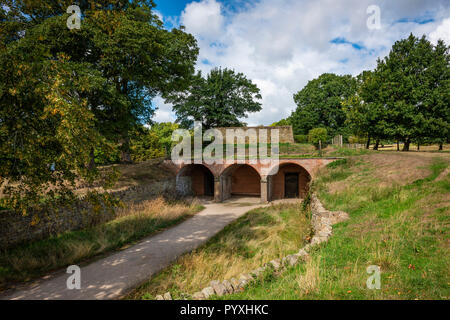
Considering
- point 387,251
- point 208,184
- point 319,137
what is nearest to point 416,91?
point 319,137

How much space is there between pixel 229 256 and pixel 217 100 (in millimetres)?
25379

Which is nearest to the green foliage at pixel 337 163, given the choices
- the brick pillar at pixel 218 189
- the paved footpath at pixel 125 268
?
the brick pillar at pixel 218 189

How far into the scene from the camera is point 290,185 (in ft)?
72.2

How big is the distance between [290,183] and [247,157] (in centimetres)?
592

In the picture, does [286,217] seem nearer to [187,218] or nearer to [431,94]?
[187,218]

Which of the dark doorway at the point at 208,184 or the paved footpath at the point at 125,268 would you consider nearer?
the paved footpath at the point at 125,268

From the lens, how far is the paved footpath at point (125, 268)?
5.84 meters

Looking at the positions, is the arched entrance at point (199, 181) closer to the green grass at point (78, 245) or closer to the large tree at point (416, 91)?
the green grass at point (78, 245)

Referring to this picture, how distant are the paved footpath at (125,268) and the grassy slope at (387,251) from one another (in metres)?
3.82

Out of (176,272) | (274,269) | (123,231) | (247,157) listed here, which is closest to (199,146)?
(247,157)

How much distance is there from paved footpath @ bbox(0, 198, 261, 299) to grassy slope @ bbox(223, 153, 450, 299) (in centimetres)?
382

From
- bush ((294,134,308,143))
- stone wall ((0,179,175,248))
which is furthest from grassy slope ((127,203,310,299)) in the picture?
bush ((294,134,308,143))

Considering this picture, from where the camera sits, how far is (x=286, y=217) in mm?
12500

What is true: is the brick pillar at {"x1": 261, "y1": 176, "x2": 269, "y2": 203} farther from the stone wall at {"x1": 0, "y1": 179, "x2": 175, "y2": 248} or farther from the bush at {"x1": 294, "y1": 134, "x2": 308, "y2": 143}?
the bush at {"x1": 294, "y1": 134, "x2": 308, "y2": 143}
